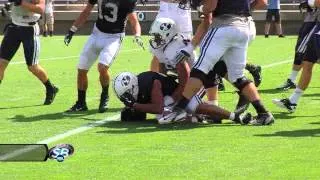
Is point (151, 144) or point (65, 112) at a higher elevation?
point (151, 144)

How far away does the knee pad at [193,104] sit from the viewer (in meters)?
8.54

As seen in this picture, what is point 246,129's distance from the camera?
8.20m

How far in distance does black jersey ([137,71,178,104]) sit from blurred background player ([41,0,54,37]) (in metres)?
20.7

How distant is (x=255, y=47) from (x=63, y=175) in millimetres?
16361

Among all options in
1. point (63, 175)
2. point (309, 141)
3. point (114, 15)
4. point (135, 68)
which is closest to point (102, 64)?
point (114, 15)

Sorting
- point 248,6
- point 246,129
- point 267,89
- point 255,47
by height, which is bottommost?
→ point 255,47

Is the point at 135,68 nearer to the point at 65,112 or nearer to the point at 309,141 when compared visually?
the point at 65,112

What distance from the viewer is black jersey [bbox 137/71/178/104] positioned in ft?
28.9

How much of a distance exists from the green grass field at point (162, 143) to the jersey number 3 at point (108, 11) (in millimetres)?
1151

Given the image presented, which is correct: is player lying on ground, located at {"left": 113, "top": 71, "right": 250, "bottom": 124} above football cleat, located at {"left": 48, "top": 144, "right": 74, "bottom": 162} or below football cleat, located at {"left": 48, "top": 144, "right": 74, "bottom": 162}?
below

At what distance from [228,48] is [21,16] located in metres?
3.36

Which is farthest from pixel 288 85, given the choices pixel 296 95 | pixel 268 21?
pixel 268 21

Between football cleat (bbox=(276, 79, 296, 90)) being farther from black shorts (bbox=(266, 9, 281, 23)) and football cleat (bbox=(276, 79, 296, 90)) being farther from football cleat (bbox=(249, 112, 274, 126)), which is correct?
black shorts (bbox=(266, 9, 281, 23))

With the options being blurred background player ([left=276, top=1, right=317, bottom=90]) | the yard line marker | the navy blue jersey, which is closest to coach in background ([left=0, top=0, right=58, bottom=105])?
the yard line marker
